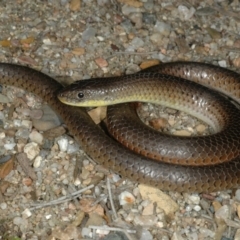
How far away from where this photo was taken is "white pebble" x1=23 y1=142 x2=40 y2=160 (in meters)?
5.77

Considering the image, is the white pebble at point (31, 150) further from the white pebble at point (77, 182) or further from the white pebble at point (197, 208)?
the white pebble at point (197, 208)

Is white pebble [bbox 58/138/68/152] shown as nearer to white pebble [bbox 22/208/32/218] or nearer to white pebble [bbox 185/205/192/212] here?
white pebble [bbox 22/208/32/218]

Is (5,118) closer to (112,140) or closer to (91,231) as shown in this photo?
(112,140)

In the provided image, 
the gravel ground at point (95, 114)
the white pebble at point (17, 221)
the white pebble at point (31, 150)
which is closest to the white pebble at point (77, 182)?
the gravel ground at point (95, 114)

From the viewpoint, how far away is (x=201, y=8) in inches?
304

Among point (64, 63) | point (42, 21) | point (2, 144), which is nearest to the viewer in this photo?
point (2, 144)

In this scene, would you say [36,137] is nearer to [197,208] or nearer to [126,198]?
[126,198]

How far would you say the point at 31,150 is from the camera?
5.79 m

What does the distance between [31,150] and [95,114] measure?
37.2 inches

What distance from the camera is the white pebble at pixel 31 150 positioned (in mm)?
5766

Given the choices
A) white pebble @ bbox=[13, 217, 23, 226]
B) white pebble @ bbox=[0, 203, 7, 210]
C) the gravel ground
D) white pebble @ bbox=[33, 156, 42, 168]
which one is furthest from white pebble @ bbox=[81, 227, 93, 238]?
white pebble @ bbox=[33, 156, 42, 168]

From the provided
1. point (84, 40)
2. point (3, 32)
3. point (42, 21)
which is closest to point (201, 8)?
point (84, 40)

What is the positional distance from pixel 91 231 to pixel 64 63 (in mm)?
2581

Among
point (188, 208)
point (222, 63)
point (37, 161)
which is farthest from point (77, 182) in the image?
point (222, 63)
